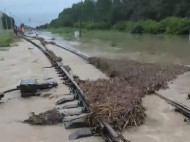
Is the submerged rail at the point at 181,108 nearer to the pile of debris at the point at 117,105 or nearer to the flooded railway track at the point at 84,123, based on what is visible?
the pile of debris at the point at 117,105

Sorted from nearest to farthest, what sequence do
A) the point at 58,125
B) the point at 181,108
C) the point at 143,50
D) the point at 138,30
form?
the point at 58,125 → the point at 181,108 → the point at 143,50 → the point at 138,30

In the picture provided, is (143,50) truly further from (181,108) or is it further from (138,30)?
(138,30)

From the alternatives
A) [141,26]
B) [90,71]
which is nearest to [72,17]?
[141,26]

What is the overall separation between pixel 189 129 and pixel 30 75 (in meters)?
9.39

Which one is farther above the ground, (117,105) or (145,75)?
(117,105)

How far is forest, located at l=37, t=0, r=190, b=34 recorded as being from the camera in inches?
2469

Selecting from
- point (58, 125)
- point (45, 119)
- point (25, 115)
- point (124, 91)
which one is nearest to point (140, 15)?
point (124, 91)

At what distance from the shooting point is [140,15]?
288ft

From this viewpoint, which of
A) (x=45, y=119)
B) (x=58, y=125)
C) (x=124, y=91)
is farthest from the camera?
(x=124, y=91)

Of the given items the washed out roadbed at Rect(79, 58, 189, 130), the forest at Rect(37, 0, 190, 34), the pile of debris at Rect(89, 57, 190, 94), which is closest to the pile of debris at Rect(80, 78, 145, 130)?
the washed out roadbed at Rect(79, 58, 189, 130)

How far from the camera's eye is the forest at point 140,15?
206ft

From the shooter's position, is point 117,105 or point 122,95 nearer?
point 117,105

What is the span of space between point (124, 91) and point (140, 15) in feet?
258

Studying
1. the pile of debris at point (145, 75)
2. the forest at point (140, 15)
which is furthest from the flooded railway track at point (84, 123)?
the forest at point (140, 15)
